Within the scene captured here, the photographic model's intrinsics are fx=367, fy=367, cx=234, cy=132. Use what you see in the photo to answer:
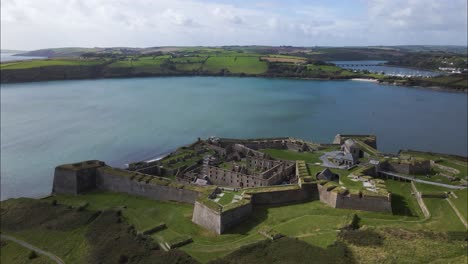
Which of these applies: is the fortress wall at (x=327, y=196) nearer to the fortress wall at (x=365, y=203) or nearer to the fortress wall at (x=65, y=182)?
the fortress wall at (x=365, y=203)

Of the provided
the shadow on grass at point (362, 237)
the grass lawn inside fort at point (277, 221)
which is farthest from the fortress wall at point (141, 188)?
the shadow on grass at point (362, 237)

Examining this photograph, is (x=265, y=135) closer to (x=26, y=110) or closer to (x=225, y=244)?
(x=225, y=244)

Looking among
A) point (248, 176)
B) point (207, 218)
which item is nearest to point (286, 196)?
point (248, 176)

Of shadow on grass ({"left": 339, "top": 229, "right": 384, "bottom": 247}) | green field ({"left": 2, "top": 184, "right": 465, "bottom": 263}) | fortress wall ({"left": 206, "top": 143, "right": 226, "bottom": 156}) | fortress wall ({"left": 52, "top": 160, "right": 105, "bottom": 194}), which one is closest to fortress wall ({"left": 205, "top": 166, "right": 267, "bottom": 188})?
green field ({"left": 2, "top": 184, "right": 465, "bottom": 263})

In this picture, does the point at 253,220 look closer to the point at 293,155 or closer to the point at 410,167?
Answer: the point at 293,155

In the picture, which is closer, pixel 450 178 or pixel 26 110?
pixel 450 178

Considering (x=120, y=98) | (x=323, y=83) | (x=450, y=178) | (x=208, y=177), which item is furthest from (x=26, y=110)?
(x=323, y=83)
